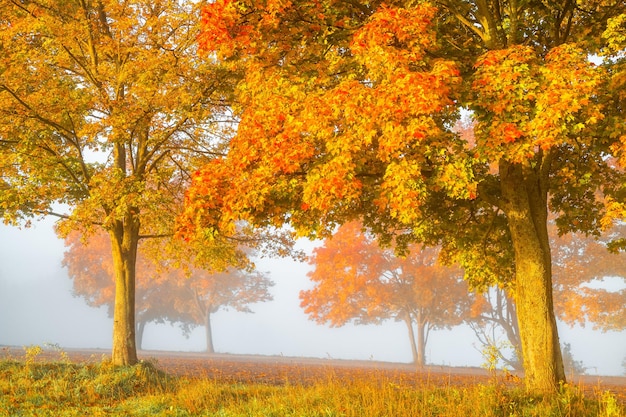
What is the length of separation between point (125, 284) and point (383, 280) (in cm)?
2158

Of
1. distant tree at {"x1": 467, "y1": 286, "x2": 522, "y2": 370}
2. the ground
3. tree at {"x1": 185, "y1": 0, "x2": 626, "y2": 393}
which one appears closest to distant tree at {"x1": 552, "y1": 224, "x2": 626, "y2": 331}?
distant tree at {"x1": 467, "y1": 286, "x2": 522, "y2": 370}

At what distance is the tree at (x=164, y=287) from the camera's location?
48.2 metres

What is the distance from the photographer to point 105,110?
1688cm

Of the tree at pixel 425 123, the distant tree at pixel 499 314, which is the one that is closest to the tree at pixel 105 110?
the tree at pixel 425 123

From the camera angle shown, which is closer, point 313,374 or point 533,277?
point 533,277

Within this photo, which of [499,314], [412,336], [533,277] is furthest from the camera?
[412,336]

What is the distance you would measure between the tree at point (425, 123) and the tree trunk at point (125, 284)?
24.2 feet

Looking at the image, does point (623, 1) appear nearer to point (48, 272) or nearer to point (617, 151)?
point (617, 151)

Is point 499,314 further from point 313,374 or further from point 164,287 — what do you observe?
point 164,287

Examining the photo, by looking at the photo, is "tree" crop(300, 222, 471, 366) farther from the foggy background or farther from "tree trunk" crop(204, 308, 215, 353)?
the foggy background

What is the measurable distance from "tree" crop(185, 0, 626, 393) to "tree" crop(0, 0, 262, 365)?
3.74 m

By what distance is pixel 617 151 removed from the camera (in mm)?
10516

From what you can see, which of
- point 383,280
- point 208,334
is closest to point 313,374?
point 383,280

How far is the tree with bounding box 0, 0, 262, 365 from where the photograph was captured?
15148 millimetres
